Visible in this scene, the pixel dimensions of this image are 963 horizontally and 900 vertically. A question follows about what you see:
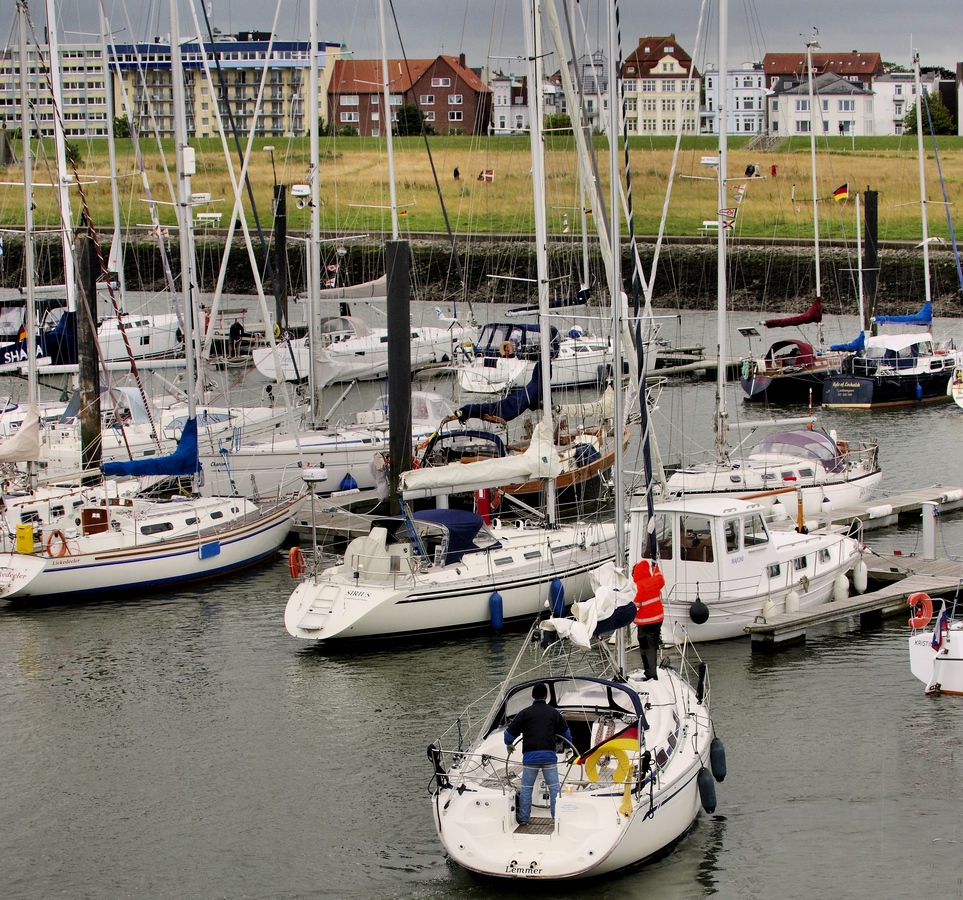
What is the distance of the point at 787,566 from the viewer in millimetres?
23734

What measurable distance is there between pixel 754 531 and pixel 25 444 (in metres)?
15.1

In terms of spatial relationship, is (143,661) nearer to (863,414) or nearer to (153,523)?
(153,523)

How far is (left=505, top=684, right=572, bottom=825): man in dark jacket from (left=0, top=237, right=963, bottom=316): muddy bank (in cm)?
5431

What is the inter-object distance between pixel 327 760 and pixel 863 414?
102ft

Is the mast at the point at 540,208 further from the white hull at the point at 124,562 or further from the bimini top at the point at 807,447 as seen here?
the bimini top at the point at 807,447

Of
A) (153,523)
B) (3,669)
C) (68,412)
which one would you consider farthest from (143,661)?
(68,412)

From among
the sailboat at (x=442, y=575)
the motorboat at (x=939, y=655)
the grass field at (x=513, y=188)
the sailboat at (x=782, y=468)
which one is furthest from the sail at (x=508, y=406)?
the grass field at (x=513, y=188)

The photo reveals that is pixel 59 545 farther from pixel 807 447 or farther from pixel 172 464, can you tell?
pixel 807 447

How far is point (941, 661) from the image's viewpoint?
19.9 metres

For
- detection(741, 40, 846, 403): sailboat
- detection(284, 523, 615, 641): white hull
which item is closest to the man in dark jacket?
detection(284, 523, 615, 641): white hull

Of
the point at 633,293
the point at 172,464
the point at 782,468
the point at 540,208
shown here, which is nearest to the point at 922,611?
the point at 633,293

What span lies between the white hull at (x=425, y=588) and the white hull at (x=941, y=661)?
6298 mm

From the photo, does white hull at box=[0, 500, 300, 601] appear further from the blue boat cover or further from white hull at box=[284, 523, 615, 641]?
the blue boat cover

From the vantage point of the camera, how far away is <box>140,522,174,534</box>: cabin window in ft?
90.4
